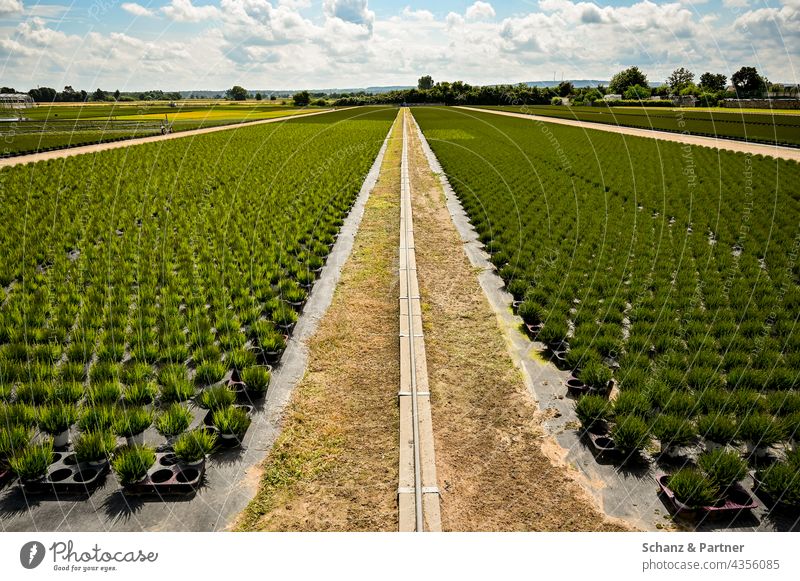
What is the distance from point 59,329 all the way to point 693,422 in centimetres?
1036

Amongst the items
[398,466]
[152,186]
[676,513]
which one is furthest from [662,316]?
[152,186]

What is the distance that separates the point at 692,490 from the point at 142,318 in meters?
9.16

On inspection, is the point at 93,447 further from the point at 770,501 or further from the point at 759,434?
the point at 759,434

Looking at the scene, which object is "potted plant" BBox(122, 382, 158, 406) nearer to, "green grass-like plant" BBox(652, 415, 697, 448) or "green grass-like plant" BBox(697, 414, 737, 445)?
"green grass-like plant" BBox(652, 415, 697, 448)

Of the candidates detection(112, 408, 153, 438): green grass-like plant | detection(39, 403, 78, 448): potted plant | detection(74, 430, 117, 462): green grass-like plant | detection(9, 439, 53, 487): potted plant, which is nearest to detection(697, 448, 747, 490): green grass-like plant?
detection(112, 408, 153, 438): green grass-like plant

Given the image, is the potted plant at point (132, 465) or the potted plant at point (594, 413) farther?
the potted plant at point (594, 413)

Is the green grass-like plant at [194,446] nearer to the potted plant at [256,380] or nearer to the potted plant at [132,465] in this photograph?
the potted plant at [132,465]

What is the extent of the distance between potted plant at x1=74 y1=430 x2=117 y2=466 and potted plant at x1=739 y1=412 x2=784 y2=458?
7.88m

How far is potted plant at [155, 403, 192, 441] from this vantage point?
650cm

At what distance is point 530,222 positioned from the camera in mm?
16891

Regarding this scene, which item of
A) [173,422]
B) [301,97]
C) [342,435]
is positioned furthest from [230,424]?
[301,97]

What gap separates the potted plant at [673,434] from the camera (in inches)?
247

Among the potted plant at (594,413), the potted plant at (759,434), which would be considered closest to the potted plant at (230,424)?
the potted plant at (594,413)

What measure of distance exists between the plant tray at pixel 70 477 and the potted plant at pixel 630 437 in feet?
20.6
